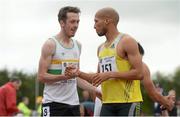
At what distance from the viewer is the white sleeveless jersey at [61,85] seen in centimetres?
864

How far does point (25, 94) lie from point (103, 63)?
228 ft

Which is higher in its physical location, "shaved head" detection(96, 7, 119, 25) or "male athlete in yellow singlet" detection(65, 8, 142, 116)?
"shaved head" detection(96, 7, 119, 25)

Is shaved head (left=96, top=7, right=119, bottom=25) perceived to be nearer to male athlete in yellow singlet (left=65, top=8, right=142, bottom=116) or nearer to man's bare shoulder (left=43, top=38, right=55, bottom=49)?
male athlete in yellow singlet (left=65, top=8, right=142, bottom=116)

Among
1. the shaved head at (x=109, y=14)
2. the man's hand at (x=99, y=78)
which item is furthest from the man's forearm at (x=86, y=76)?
the shaved head at (x=109, y=14)

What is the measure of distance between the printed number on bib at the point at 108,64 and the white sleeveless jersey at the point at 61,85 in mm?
737

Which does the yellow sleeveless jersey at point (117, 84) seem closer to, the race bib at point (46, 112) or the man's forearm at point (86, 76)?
the man's forearm at point (86, 76)

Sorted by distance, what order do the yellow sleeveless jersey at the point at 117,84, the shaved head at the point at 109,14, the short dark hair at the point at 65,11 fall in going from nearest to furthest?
the yellow sleeveless jersey at the point at 117,84, the shaved head at the point at 109,14, the short dark hair at the point at 65,11

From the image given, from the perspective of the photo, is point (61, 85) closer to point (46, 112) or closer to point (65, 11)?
point (46, 112)

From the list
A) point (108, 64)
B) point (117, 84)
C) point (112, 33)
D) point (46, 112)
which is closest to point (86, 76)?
point (108, 64)

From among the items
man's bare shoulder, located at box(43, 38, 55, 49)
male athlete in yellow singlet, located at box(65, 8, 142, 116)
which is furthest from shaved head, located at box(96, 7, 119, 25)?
man's bare shoulder, located at box(43, 38, 55, 49)

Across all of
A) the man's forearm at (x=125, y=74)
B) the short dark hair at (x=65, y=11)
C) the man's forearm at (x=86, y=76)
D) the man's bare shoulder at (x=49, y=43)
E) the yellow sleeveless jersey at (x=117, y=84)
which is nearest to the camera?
the man's forearm at (x=125, y=74)

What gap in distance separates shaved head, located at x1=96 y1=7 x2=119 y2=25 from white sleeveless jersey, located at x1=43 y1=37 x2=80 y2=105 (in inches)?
35.1

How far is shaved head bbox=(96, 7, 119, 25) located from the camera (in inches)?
318

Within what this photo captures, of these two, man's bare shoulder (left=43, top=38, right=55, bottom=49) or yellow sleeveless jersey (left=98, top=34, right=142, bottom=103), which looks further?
man's bare shoulder (left=43, top=38, right=55, bottom=49)
